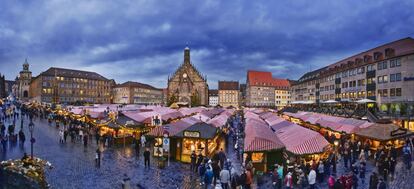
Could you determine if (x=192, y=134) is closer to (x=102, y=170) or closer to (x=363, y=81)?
(x=102, y=170)

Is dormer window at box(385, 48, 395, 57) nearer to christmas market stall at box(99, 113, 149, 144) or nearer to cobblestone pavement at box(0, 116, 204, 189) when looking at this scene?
christmas market stall at box(99, 113, 149, 144)

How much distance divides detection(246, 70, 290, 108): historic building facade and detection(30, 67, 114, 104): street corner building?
2746 inches

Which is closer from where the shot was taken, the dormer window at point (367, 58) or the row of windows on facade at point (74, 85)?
the dormer window at point (367, 58)

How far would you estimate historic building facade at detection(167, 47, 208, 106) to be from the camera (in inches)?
4474

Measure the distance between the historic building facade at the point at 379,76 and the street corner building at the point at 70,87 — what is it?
292ft

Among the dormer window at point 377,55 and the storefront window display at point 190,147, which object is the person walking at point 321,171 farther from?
the dormer window at point 377,55

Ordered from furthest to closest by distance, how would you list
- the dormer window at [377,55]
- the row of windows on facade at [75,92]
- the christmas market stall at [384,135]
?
the row of windows on facade at [75,92] → the dormer window at [377,55] → the christmas market stall at [384,135]

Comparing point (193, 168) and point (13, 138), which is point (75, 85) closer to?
point (13, 138)

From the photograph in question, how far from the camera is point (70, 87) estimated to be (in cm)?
12188

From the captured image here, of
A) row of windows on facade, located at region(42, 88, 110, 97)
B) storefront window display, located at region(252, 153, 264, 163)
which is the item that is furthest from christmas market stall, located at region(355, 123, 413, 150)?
row of windows on facade, located at region(42, 88, 110, 97)

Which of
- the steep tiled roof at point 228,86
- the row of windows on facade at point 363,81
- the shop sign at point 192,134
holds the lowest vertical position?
the shop sign at point 192,134

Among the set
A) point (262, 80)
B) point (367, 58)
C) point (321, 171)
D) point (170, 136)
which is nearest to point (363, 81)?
point (367, 58)

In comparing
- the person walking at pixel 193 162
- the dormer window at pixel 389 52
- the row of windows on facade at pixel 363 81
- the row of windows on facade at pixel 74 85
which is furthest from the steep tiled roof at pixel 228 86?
the person walking at pixel 193 162

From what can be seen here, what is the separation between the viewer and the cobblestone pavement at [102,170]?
15.2 meters
